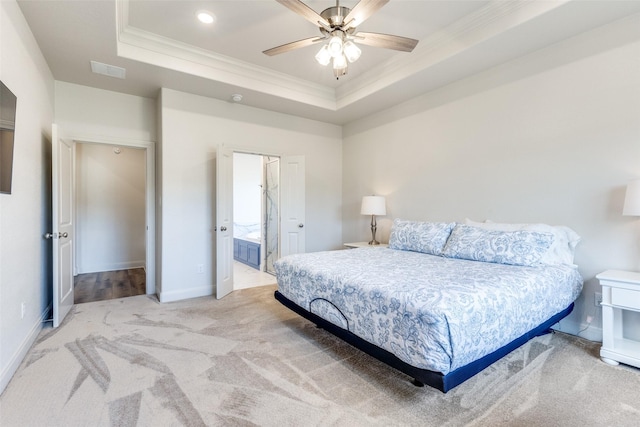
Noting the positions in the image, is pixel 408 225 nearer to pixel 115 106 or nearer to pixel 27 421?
pixel 27 421

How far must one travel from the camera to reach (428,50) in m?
3.28

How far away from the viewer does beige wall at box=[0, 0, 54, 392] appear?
80.5 inches

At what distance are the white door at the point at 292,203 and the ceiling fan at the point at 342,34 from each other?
7.21ft

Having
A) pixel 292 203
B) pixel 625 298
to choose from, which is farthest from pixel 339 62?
pixel 625 298

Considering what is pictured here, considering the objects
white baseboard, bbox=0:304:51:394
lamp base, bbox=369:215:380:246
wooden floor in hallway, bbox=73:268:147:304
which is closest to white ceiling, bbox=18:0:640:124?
lamp base, bbox=369:215:380:246

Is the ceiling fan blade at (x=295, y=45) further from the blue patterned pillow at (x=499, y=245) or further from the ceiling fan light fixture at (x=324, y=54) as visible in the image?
the blue patterned pillow at (x=499, y=245)

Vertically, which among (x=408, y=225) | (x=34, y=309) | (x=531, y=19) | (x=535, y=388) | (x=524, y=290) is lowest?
(x=535, y=388)

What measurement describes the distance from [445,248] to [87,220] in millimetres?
6039

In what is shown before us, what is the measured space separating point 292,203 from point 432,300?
3.34 meters

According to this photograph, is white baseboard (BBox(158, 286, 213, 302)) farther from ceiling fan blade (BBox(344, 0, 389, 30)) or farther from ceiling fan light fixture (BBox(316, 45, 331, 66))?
ceiling fan blade (BBox(344, 0, 389, 30))

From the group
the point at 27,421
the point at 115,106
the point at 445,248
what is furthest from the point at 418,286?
the point at 115,106

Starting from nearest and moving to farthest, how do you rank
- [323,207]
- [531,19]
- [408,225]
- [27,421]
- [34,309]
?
1. [27,421]
2. [531,19]
3. [34,309]
4. [408,225]
5. [323,207]

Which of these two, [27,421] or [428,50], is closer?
[27,421]

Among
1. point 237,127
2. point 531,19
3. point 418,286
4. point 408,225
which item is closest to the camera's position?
point 418,286
